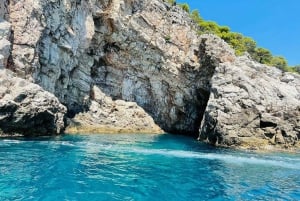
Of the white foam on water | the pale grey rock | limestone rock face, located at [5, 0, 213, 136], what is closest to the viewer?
the white foam on water

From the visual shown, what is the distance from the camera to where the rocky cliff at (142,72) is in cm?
3478

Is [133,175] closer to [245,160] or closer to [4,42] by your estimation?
[245,160]

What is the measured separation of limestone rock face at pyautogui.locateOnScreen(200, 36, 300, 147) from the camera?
34812 millimetres

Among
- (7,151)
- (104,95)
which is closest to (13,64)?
(7,151)

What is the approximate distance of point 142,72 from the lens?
51.5 metres

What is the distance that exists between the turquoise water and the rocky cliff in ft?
32.9

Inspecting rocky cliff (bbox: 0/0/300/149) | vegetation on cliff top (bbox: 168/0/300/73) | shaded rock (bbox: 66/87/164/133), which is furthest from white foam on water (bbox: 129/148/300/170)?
vegetation on cliff top (bbox: 168/0/300/73)

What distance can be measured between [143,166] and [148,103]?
33.2m

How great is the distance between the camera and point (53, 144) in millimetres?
26578

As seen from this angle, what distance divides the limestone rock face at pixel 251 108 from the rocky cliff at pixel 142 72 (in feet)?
0.33

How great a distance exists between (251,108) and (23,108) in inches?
873

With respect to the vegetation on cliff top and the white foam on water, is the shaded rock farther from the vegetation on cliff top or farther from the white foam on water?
the white foam on water

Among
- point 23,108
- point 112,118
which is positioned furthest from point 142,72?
point 23,108

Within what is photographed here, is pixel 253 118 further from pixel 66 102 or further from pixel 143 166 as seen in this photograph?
pixel 66 102
